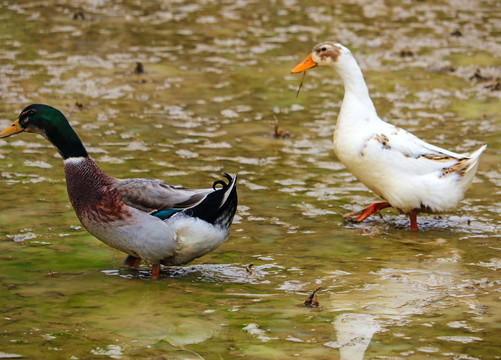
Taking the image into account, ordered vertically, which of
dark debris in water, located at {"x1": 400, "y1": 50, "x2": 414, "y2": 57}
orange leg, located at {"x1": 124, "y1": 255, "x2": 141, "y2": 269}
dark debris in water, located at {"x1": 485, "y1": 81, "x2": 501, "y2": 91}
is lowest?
orange leg, located at {"x1": 124, "y1": 255, "x2": 141, "y2": 269}

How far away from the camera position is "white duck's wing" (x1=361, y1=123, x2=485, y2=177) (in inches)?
276

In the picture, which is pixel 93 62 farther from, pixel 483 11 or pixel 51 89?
pixel 483 11

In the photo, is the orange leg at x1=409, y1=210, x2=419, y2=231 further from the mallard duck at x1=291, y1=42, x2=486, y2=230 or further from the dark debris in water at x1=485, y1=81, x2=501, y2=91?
the dark debris in water at x1=485, y1=81, x2=501, y2=91

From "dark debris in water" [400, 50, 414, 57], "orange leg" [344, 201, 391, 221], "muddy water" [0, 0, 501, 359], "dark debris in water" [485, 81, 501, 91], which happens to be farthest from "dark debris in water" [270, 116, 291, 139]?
"dark debris in water" [400, 50, 414, 57]

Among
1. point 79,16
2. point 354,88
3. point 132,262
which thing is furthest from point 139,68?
point 132,262

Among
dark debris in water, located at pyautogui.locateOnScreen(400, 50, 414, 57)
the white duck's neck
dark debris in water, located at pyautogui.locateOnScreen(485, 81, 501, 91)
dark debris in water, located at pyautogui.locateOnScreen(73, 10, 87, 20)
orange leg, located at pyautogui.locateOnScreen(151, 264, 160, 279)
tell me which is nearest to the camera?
orange leg, located at pyautogui.locateOnScreen(151, 264, 160, 279)

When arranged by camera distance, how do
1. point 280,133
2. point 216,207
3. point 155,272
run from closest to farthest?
point 216,207, point 155,272, point 280,133

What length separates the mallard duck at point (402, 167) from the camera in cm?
698

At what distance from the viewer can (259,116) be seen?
10.2m

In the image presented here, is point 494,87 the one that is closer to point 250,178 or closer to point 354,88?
point 354,88

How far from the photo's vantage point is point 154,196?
5.71m

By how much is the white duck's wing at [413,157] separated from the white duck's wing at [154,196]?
189 cm

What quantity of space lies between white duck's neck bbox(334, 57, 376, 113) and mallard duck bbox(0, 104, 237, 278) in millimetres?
2105

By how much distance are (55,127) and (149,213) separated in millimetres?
949
